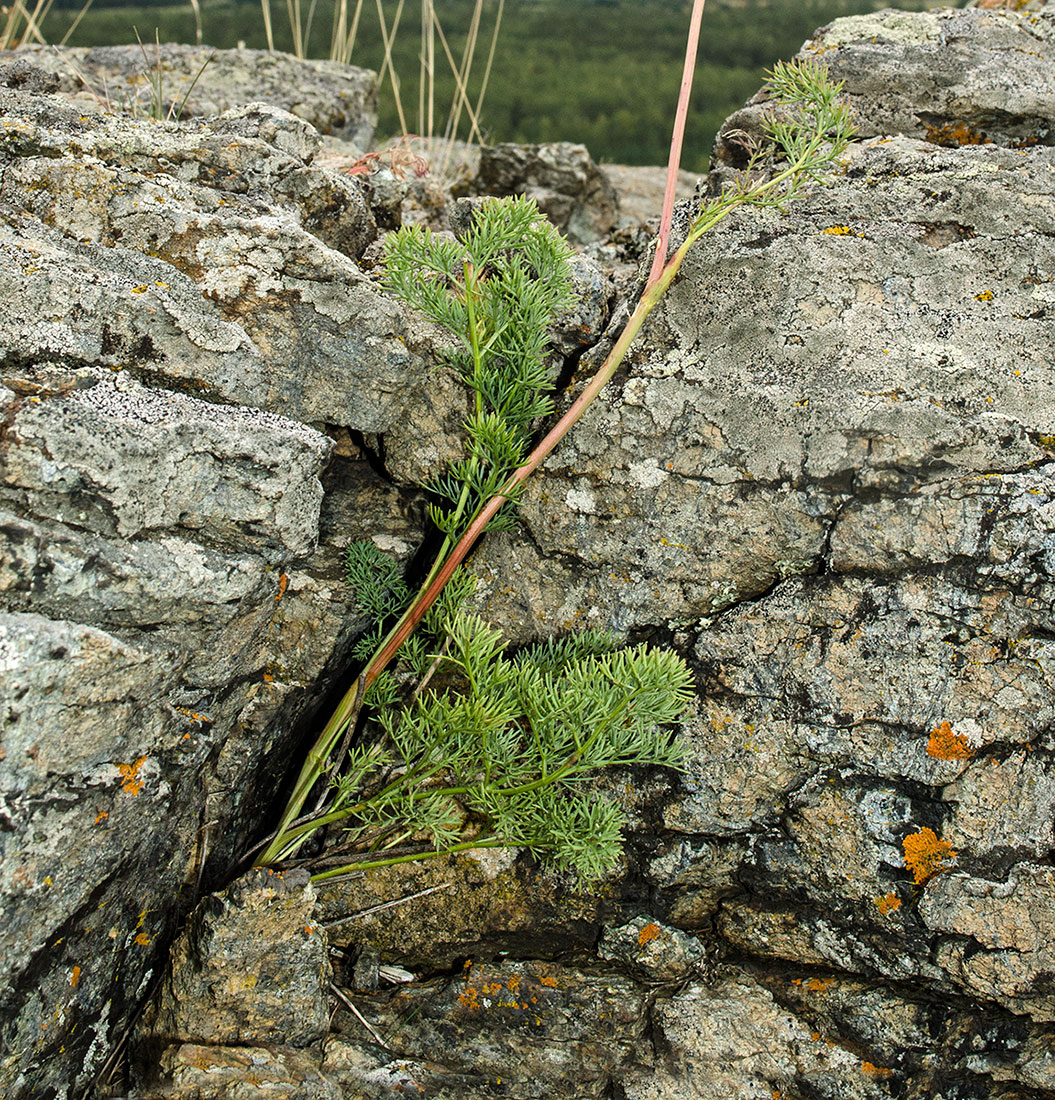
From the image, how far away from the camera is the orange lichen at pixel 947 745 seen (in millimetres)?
2172

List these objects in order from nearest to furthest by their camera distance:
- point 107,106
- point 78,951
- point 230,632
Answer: point 78,951, point 230,632, point 107,106

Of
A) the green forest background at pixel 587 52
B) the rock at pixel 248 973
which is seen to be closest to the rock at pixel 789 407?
the rock at pixel 248 973

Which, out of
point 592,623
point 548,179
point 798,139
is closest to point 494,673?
point 592,623

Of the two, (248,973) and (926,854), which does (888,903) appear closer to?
(926,854)

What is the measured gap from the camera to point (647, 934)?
2377mm

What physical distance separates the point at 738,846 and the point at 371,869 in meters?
1.04

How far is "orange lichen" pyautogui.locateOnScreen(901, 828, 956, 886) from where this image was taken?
217 cm

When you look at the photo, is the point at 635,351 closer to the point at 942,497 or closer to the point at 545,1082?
the point at 942,497

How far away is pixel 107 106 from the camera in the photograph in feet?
11.6

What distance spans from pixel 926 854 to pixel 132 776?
1.98 metres

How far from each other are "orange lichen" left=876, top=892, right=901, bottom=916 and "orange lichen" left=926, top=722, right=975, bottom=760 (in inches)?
15.0

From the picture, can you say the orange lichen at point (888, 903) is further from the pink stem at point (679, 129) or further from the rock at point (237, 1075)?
the pink stem at point (679, 129)

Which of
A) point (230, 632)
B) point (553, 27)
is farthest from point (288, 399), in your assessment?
point (553, 27)

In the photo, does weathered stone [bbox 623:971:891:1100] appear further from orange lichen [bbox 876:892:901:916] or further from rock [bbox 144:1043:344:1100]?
rock [bbox 144:1043:344:1100]
